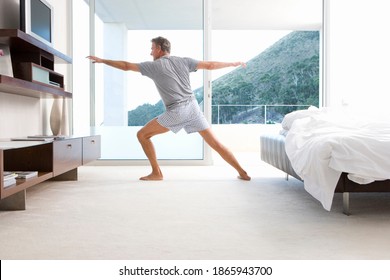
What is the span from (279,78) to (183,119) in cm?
911

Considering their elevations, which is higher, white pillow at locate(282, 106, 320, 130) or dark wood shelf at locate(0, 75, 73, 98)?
dark wood shelf at locate(0, 75, 73, 98)

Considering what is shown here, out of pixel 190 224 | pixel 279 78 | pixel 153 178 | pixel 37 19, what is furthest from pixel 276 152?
pixel 279 78

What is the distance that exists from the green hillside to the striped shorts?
8.42 m

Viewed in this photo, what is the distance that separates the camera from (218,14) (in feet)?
29.8

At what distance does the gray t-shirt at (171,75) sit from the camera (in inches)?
168

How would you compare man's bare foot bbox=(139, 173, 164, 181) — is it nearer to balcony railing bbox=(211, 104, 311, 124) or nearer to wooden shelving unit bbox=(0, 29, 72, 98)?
wooden shelving unit bbox=(0, 29, 72, 98)

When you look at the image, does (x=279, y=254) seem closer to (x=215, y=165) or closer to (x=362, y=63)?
(x=215, y=165)

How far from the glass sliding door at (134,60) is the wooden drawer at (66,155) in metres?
1.89

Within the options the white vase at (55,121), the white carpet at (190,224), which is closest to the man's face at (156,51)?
the white vase at (55,121)

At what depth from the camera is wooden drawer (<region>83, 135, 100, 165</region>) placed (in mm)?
4229

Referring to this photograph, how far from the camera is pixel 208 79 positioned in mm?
5926

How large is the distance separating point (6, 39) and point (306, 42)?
433 inches

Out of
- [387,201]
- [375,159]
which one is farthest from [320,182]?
[387,201]

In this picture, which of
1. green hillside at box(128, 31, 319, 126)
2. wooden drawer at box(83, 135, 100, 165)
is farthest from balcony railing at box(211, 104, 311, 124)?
wooden drawer at box(83, 135, 100, 165)
